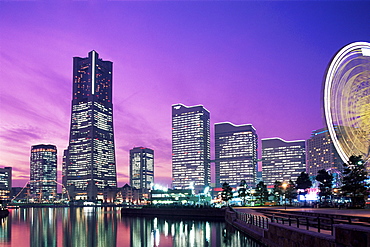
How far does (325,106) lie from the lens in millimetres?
60188

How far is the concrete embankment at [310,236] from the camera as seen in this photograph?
58.1 ft

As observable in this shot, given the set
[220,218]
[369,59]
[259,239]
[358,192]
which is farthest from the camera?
[220,218]

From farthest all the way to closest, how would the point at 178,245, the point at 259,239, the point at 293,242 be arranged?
the point at 178,245
the point at 259,239
the point at 293,242

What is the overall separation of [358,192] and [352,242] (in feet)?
184

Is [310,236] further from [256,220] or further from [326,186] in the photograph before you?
[326,186]

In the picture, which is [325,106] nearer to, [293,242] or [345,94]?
[345,94]

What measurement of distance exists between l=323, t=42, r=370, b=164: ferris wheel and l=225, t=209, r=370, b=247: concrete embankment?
19.7 m

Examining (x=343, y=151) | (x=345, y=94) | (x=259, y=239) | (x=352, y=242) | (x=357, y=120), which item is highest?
(x=345, y=94)

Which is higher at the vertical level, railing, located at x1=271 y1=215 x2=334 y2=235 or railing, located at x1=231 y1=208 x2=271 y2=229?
railing, located at x1=271 y1=215 x2=334 y2=235

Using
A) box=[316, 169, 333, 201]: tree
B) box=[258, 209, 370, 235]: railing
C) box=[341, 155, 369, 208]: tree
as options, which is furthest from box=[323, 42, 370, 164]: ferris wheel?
box=[316, 169, 333, 201]: tree

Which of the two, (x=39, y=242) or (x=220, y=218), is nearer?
(x=39, y=242)

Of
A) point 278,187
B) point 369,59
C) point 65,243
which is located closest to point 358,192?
point 369,59

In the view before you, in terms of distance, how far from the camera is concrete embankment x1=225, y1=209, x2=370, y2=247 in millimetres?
17700

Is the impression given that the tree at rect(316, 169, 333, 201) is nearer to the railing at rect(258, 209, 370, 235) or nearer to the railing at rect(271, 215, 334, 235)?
the railing at rect(258, 209, 370, 235)
